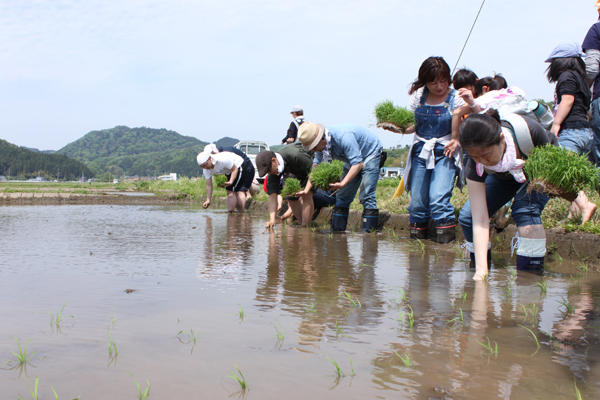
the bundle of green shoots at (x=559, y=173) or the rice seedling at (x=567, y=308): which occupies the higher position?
the bundle of green shoots at (x=559, y=173)

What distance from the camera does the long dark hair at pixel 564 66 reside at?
12.6 feet

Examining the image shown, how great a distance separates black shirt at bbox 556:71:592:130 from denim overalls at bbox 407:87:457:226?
92 cm

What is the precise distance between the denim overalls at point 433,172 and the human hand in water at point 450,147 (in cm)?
11

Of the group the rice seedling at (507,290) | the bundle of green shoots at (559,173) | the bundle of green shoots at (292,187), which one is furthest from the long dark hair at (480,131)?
the bundle of green shoots at (292,187)

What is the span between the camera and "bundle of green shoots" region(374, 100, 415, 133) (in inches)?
208

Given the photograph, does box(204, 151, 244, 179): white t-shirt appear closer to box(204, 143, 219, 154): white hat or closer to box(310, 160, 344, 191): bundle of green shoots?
box(204, 143, 219, 154): white hat

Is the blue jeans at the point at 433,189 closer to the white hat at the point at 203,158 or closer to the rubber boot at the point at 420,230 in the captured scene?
the rubber boot at the point at 420,230

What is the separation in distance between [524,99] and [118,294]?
2960mm

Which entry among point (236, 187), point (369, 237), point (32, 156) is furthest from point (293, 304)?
point (32, 156)

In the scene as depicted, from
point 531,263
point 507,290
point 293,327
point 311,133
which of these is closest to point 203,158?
point 311,133

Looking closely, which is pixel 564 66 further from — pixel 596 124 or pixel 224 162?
pixel 224 162

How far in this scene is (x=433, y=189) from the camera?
452 cm

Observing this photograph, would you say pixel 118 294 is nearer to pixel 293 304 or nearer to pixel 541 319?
pixel 293 304

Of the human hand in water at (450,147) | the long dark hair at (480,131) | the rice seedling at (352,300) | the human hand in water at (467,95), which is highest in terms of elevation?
the human hand in water at (467,95)
